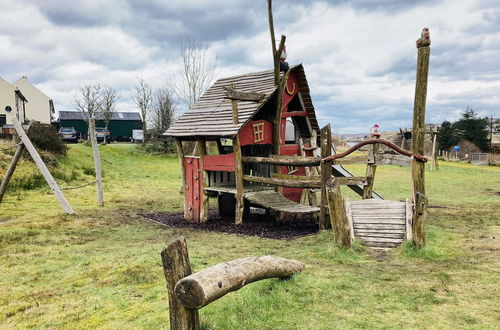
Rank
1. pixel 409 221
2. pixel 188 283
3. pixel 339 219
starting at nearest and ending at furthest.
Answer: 1. pixel 188 283
2. pixel 339 219
3. pixel 409 221

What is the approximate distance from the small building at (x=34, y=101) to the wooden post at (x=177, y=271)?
56141mm

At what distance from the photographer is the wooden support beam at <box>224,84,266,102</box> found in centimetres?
1154

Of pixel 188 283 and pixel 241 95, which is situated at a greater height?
pixel 241 95

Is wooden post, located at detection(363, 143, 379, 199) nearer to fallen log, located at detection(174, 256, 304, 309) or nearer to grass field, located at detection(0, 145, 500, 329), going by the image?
grass field, located at detection(0, 145, 500, 329)

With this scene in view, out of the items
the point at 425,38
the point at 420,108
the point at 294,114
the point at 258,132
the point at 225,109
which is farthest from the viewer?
the point at 294,114

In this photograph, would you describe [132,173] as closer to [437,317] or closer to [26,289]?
[26,289]

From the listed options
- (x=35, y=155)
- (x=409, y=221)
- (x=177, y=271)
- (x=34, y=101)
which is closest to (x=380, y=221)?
(x=409, y=221)

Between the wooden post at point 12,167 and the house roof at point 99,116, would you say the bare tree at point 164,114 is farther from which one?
the wooden post at point 12,167

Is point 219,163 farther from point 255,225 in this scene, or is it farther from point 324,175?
point 324,175

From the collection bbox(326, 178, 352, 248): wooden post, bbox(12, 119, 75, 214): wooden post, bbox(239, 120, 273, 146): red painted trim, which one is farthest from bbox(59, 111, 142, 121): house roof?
bbox(326, 178, 352, 248): wooden post

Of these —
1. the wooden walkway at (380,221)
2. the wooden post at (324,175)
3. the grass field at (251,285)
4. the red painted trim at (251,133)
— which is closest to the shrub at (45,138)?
the grass field at (251,285)

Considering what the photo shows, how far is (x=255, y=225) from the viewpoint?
13008mm

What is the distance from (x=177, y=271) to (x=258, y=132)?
9.66 metres

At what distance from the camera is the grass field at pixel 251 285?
5383 mm
